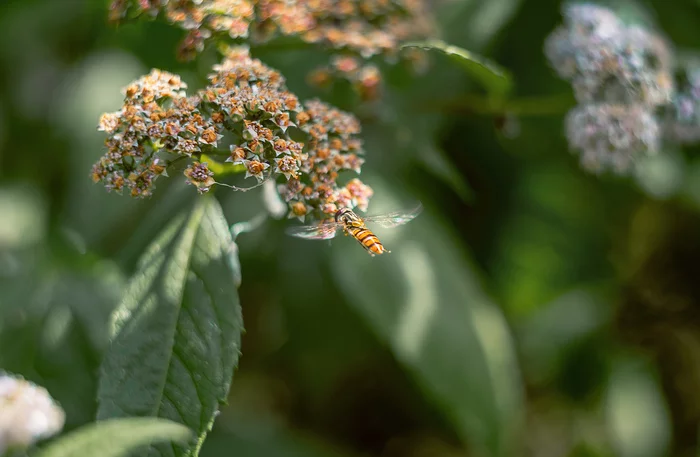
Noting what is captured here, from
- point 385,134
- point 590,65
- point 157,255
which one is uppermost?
point 590,65

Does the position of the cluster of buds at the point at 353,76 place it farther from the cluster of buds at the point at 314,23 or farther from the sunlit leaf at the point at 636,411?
the sunlit leaf at the point at 636,411

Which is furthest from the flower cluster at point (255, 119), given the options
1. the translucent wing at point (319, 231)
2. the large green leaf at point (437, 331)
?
the large green leaf at point (437, 331)

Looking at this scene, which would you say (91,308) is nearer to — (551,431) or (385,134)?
(385,134)

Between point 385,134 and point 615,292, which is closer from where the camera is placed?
point 385,134

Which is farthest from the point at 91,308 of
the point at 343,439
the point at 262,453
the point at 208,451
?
the point at 343,439

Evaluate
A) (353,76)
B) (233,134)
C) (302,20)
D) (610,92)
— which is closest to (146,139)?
(233,134)

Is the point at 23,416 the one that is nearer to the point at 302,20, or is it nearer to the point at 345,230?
the point at 345,230
